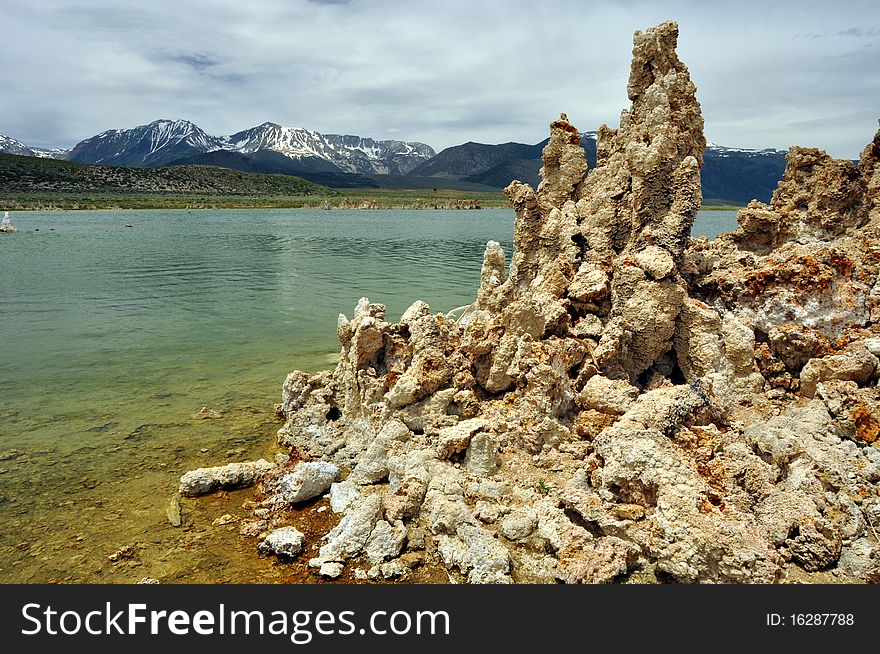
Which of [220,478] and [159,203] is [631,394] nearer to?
[220,478]

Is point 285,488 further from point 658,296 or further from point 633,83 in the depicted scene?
point 633,83

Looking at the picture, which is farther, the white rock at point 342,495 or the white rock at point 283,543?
the white rock at point 342,495

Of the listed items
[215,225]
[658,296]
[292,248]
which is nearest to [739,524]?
[658,296]

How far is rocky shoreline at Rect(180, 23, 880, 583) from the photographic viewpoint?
5.90 metres

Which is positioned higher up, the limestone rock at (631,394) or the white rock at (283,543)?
the limestone rock at (631,394)

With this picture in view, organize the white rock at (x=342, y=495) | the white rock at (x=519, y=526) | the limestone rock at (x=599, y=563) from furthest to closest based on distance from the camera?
the white rock at (x=342, y=495) < the white rock at (x=519, y=526) < the limestone rock at (x=599, y=563)

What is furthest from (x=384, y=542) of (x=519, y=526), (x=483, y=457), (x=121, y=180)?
(x=121, y=180)

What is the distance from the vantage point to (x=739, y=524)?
17.9 ft

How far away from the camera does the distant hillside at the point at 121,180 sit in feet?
426

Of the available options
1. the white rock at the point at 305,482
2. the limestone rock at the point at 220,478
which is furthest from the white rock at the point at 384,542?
the limestone rock at the point at 220,478

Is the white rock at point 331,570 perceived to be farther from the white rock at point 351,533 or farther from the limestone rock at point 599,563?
the limestone rock at point 599,563

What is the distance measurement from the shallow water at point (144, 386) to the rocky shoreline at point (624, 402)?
3.00 feet

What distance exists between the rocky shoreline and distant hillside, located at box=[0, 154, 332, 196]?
14784 centimetres

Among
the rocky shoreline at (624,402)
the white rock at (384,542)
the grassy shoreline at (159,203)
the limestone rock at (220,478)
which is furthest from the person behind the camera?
the grassy shoreline at (159,203)
